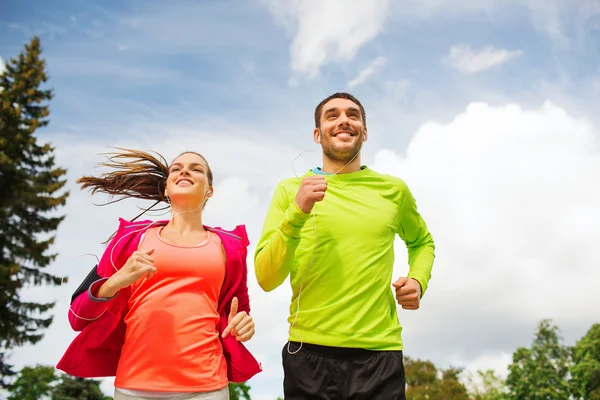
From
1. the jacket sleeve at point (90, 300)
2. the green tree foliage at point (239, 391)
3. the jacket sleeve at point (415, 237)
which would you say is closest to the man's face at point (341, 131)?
the jacket sleeve at point (415, 237)

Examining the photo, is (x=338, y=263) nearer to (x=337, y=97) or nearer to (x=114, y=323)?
(x=337, y=97)

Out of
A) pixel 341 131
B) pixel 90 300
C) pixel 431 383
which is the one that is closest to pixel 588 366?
pixel 431 383

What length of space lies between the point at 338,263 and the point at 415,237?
97 centimetres

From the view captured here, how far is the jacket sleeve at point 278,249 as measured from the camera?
3810 millimetres

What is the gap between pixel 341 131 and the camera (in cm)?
451

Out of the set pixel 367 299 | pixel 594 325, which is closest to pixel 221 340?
pixel 367 299

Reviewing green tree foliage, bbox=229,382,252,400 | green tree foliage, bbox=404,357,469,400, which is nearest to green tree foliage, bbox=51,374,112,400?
green tree foliage, bbox=229,382,252,400

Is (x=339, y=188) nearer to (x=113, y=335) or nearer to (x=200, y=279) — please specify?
(x=200, y=279)

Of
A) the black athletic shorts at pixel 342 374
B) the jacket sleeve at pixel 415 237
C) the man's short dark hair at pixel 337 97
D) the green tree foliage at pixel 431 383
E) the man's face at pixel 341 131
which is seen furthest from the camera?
the green tree foliage at pixel 431 383

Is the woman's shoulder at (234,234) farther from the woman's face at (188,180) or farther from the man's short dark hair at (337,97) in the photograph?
the man's short dark hair at (337,97)

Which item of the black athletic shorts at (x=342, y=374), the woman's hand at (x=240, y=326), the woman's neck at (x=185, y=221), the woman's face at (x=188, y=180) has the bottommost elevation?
the black athletic shorts at (x=342, y=374)

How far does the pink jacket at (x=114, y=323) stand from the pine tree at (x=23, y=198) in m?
23.0

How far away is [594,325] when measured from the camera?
45.7 metres

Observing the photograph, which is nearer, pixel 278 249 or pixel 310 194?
pixel 310 194
